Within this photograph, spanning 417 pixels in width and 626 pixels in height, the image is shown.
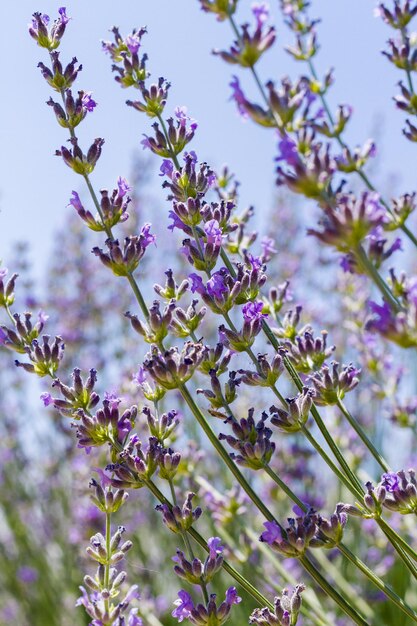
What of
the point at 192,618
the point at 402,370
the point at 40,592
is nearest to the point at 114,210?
the point at 192,618

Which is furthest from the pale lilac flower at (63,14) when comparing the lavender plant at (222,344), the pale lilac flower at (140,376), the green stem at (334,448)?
the green stem at (334,448)

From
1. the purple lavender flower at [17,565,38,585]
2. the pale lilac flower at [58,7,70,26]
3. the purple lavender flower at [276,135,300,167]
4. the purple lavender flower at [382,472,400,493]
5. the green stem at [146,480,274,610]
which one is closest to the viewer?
the purple lavender flower at [276,135,300,167]

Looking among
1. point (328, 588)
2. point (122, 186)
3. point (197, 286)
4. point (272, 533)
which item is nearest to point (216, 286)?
point (197, 286)

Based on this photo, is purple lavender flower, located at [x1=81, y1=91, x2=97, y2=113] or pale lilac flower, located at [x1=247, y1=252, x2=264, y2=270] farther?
purple lavender flower, located at [x1=81, y1=91, x2=97, y2=113]

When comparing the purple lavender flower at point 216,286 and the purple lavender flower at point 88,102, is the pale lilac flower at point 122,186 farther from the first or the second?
the purple lavender flower at point 216,286

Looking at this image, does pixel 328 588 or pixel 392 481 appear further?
pixel 392 481

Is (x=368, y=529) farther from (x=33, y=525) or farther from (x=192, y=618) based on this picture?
(x=33, y=525)

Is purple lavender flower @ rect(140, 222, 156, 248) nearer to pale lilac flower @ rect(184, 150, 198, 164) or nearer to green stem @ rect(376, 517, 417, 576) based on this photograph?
pale lilac flower @ rect(184, 150, 198, 164)

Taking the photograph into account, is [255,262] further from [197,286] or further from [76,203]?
[76,203]

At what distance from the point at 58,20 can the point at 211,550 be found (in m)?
1.25

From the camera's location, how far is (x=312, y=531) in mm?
1358

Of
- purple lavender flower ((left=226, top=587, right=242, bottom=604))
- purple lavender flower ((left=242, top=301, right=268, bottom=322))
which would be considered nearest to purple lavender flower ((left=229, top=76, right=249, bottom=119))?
purple lavender flower ((left=242, top=301, right=268, bottom=322))

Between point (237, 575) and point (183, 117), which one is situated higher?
point (183, 117)

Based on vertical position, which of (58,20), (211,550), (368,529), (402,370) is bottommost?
(211,550)
